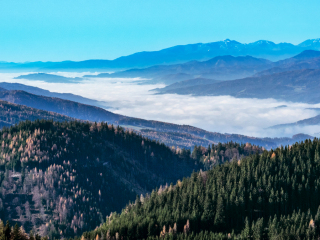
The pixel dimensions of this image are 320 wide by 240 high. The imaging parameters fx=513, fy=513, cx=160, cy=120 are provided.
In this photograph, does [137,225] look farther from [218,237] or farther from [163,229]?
[218,237]

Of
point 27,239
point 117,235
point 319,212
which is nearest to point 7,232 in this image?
point 27,239

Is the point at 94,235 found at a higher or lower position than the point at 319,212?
lower

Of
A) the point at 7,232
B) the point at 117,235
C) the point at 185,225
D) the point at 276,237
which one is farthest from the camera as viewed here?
the point at 185,225

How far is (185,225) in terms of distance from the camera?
19975 centimetres

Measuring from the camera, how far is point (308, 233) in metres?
176

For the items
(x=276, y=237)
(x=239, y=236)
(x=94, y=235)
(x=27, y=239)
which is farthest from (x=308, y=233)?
(x=27, y=239)

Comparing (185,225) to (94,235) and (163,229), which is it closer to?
(163,229)

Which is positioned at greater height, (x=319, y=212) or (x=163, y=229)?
(x=319, y=212)

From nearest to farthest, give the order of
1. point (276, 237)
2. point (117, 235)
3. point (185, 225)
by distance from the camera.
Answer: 1. point (276, 237)
2. point (117, 235)
3. point (185, 225)

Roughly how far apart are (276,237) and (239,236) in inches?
576

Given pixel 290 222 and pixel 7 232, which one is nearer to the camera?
pixel 7 232

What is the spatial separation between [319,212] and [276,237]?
102ft

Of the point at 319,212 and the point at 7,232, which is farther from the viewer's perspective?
the point at 319,212

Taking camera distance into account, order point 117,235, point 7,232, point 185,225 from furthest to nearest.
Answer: point 185,225
point 117,235
point 7,232
